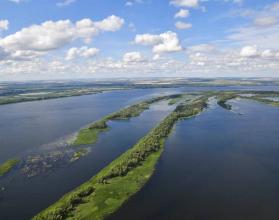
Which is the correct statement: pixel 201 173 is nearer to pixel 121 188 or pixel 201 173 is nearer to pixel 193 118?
pixel 121 188

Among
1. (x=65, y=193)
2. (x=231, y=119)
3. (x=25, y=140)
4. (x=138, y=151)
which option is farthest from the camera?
(x=231, y=119)

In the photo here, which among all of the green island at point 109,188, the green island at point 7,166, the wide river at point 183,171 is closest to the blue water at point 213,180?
the wide river at point 183,171

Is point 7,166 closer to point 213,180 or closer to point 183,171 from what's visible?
point 183,171

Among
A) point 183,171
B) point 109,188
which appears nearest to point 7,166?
point 109,188

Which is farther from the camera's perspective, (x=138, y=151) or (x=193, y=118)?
(x=193, y=118)

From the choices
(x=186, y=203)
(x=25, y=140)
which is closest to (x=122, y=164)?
(x=186, y=203)

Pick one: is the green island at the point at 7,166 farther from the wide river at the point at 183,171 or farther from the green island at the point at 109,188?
the green island at the point at 109,188

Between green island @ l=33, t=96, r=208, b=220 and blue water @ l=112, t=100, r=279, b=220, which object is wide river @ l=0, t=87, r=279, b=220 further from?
green island @ l=33, t=96, r=208, b=220
